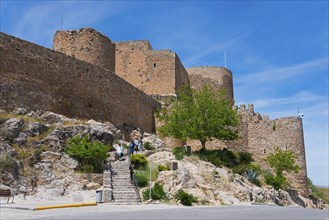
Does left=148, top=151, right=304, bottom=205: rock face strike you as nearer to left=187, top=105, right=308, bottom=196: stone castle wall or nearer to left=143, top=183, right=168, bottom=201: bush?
left=143, top=183, right=168, bottom=201: bush

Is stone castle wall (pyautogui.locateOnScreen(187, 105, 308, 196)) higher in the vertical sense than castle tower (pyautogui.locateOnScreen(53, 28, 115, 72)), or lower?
lower

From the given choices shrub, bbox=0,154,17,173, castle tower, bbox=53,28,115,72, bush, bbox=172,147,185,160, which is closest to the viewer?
shrub, bbox=0,154,17,173

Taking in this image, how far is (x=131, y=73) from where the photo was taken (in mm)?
42594

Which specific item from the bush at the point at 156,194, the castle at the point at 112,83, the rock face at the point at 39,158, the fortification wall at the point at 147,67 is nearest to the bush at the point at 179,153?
the rock face at the point at 39,158

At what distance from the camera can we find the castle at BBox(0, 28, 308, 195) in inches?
899

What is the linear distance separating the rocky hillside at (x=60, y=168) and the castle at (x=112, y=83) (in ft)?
7.31

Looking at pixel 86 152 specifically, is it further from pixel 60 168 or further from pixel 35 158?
pixel 35 158

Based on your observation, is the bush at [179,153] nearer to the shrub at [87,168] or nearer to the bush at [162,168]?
the bush at [162,168]

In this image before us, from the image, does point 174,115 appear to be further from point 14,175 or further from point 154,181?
point 14,175

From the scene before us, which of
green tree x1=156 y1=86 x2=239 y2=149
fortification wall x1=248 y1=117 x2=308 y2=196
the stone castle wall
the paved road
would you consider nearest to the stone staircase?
the paved road

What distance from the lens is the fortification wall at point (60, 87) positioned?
22078mm

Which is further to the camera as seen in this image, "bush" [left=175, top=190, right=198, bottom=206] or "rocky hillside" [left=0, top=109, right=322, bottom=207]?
"rocky hillside" [left=0, top=109, right=322, bottom=207]

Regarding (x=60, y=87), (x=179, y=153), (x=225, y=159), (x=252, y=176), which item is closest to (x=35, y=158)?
(x=60, y=87)

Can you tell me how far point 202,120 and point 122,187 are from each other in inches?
497
